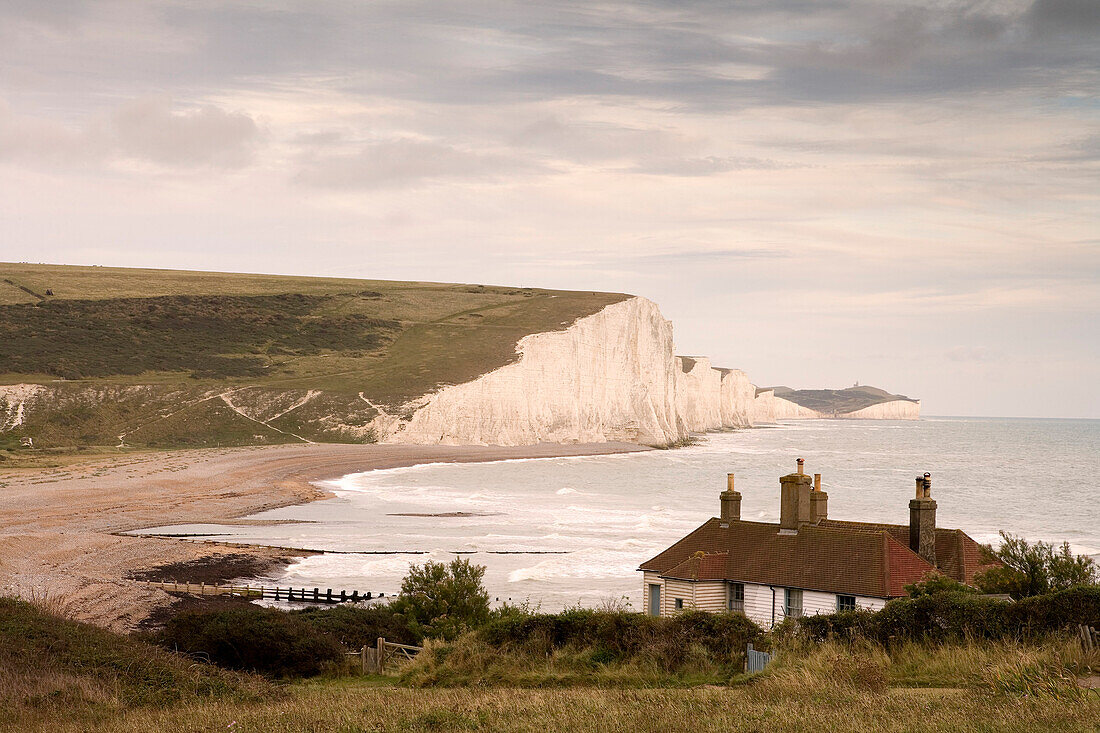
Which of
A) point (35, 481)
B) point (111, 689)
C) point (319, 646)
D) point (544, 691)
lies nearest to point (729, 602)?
point (319, 646)

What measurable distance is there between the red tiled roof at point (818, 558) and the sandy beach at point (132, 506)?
48.3ft

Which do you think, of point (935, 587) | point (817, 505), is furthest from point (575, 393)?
point (935, 587)

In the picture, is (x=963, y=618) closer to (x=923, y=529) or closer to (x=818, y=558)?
(x=818, y=558)

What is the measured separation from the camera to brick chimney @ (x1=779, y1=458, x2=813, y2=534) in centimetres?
2298

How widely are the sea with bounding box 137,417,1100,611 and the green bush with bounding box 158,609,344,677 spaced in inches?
403

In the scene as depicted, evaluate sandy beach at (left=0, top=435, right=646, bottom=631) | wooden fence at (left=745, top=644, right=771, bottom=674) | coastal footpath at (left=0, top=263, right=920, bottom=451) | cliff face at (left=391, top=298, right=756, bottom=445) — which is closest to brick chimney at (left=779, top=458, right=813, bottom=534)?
wooden fence at (left=745, top=644, right=771, bottom=674)

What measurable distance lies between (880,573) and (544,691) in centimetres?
997

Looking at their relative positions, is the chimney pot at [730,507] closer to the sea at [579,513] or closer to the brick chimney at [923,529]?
the brick chimney at [923,529]

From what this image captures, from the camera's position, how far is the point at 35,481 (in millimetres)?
68562

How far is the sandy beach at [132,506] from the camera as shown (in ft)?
105

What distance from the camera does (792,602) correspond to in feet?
69.3

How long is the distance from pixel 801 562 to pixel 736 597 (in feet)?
5.28

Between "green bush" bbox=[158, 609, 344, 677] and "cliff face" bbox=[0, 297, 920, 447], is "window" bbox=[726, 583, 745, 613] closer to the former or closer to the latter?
"green bush" bbox=[158, 609, 344, 677]

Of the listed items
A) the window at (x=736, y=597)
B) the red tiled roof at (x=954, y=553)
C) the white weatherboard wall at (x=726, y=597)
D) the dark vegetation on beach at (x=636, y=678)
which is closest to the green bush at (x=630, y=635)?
the dark vegetation on beach at (x=636, y=678)
